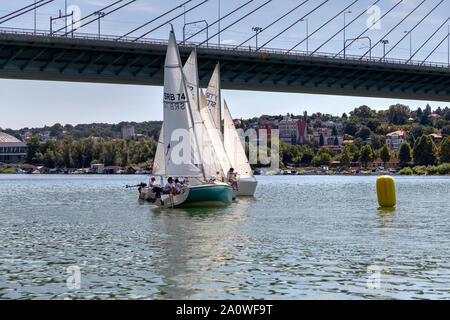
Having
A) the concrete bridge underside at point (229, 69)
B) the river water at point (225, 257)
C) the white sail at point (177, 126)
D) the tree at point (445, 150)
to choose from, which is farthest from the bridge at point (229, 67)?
the tree at point (445, 150)

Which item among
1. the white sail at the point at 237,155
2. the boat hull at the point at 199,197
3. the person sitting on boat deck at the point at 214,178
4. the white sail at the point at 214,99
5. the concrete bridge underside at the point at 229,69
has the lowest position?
the boat hull at the point at 199,197

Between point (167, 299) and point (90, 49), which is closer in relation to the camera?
point (167, 299)

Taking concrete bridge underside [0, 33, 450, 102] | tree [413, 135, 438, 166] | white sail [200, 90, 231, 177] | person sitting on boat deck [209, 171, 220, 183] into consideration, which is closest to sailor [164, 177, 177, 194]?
person sitting on boat deck [209, 171, 220, 183]

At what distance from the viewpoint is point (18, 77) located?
72562 millimetres

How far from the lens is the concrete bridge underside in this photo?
2820 inches

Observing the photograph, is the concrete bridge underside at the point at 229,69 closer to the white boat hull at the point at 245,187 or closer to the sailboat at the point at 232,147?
the sailboat at the point at 232,147

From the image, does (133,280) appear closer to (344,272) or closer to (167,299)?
(167,299)

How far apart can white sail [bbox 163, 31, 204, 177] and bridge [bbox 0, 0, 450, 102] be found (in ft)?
51.1

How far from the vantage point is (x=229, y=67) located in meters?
85.1

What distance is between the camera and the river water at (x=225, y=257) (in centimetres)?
1719

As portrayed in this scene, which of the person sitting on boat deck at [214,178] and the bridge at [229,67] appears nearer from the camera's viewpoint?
the person sitting on boat deck at [214,178]

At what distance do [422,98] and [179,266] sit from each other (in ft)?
291
